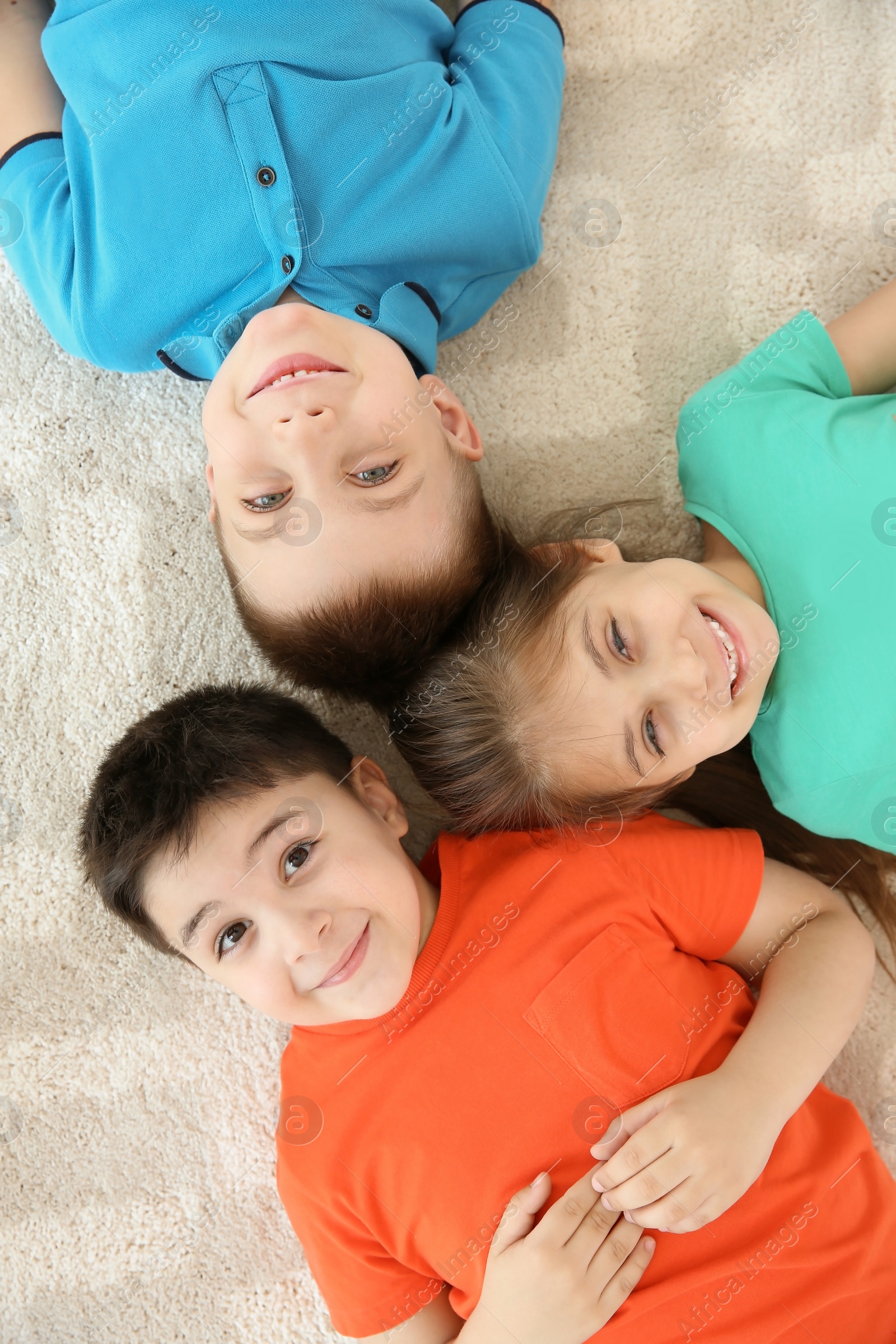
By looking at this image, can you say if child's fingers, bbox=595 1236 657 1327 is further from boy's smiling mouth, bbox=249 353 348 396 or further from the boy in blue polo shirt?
boy's smiling mouth, bbox=249 353 348 396

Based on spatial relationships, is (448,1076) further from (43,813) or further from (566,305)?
(566,305)

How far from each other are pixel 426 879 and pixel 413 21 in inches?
40.8

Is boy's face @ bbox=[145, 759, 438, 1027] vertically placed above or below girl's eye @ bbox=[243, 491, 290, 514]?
below

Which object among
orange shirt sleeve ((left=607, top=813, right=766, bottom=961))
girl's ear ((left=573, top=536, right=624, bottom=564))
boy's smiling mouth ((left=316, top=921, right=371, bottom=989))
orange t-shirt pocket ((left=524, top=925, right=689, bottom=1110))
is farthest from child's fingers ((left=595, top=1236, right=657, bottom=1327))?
girl's ear ((left=573, top=536, right=624, bottom=564))

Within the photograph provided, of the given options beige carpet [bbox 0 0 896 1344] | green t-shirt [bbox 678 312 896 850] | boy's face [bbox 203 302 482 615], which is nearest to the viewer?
boy's face [bbox 203 302 482 615]

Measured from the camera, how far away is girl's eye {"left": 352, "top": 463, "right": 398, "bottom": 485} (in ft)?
2.85

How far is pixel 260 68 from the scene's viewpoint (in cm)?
93

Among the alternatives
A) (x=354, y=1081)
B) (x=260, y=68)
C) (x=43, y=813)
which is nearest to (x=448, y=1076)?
(x=354, y=1081)

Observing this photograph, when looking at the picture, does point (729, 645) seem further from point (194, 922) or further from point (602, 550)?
point (194, 922)

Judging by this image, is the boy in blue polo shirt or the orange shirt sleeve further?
the orange shirt sleeve

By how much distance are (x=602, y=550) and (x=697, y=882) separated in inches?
15.7

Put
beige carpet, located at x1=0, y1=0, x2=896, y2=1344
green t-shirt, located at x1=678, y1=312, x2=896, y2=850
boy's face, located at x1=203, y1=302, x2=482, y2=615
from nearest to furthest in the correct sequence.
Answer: boy's face, located at x1=203, y1=302, x2=482, y2=615 → green t-shirt, located at x1=678, y1=312, x2=896, y2=850 → beige carpet, located at x1=0, y1=0, x2=896, y2=1344

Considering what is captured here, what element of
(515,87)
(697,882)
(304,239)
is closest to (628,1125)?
(697,882)

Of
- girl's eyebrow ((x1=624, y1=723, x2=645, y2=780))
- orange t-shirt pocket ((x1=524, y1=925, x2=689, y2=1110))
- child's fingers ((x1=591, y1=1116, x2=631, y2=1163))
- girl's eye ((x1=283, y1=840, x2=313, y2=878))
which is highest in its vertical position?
girl's eyebrow ((x1=624, y1=723, x2=645, y2=780))
